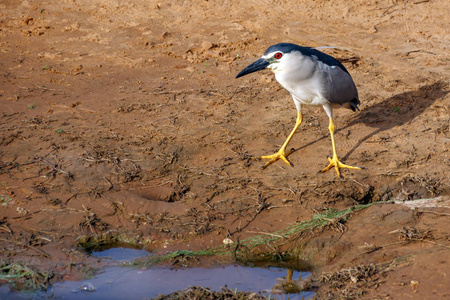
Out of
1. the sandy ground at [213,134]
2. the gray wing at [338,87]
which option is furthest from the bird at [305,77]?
the sandy ground at [213,134]

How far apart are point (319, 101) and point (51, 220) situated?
10.4ft

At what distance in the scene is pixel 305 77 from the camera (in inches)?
219

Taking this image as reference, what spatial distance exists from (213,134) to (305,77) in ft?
4.61

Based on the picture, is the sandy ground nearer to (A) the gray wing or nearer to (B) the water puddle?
(B) the water puddle

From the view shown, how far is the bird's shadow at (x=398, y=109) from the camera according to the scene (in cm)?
658

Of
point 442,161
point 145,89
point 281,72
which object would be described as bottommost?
point 442,161

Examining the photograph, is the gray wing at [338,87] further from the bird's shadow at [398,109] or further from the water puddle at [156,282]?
the water puddle at [156,282]

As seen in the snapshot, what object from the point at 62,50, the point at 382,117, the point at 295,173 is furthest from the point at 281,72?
the point at 62,50

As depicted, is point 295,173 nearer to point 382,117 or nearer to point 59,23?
point 382,117

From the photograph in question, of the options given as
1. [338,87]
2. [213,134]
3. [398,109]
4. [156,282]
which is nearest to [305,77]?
[338,87]

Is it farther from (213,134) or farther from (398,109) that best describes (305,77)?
(398,109)

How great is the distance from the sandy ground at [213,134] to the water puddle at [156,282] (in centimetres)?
19

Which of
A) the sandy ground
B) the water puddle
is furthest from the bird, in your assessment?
the water puddle

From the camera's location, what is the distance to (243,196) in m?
5.16
